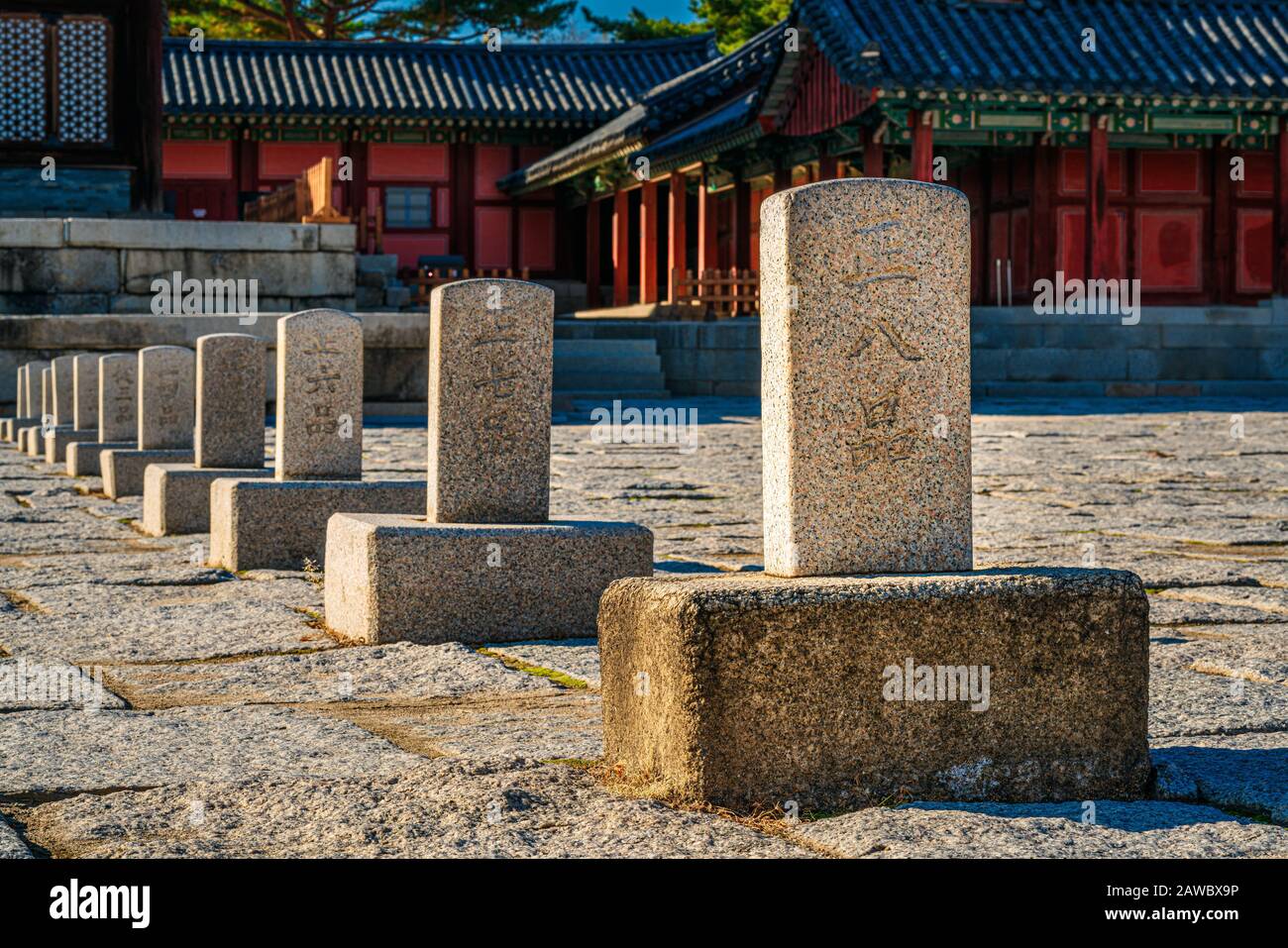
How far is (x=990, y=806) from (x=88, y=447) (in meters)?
9.47

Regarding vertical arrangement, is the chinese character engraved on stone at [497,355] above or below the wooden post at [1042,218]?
below

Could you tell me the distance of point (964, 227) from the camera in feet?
11.8

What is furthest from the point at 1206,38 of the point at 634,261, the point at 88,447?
the point at 88,447

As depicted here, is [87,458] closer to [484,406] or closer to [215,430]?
[215,430]

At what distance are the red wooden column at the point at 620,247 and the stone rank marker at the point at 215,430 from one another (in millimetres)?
20685

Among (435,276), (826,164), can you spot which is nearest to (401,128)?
(435,276)

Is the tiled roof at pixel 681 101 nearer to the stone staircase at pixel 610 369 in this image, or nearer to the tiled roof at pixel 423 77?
the tiled roof at pixel 423 77

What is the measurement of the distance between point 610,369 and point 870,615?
16.7 metres

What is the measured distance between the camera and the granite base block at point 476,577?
5.39 meters

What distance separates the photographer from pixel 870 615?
3289 millimetres

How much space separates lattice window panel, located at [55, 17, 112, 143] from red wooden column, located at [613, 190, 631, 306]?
996 cm

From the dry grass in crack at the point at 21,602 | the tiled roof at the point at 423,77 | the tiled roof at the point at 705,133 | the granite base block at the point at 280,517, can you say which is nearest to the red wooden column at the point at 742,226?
the tiled roof at the point at 705,133

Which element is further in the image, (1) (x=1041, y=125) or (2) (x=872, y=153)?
(2) (x=872, y=153)

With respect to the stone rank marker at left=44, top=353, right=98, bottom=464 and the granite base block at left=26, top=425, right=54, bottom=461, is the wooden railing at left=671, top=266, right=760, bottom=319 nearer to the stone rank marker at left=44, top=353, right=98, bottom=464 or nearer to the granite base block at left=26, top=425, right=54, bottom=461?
the stone rank marker at left=44, top=353, right=98, bottom=464
